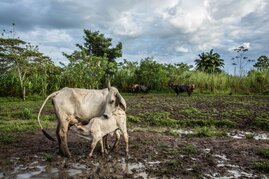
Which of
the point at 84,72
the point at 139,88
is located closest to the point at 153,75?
the point at 139,88

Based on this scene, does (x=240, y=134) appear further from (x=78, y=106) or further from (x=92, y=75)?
(x=92, y=75)

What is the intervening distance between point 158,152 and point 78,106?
7.59ft

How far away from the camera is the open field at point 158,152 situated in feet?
23.2

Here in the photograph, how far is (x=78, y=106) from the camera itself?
8586 mm

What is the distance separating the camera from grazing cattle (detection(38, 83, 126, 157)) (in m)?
8.45

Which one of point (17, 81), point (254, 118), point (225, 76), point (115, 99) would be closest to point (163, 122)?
point (254, 118)

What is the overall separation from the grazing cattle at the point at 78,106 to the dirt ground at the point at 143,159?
2.16ft

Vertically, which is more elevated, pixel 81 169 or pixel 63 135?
pixel 63 135

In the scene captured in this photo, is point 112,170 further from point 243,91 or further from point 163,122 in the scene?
point 243,91

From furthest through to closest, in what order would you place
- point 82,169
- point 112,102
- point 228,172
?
point 112,102, point 82,169, point 228,172

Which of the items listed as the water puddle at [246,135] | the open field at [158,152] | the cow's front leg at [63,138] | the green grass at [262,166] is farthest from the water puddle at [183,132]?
the cow's front leg at [63,138]

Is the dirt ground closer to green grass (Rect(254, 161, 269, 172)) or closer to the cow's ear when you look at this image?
green grass (Rect(254, 161, 269, 172))

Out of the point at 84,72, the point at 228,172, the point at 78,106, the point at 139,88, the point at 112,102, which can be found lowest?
the point at 228,172

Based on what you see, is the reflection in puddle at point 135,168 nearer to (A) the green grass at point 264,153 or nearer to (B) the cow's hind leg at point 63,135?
(B) the cow's hind leg at point 63,135
